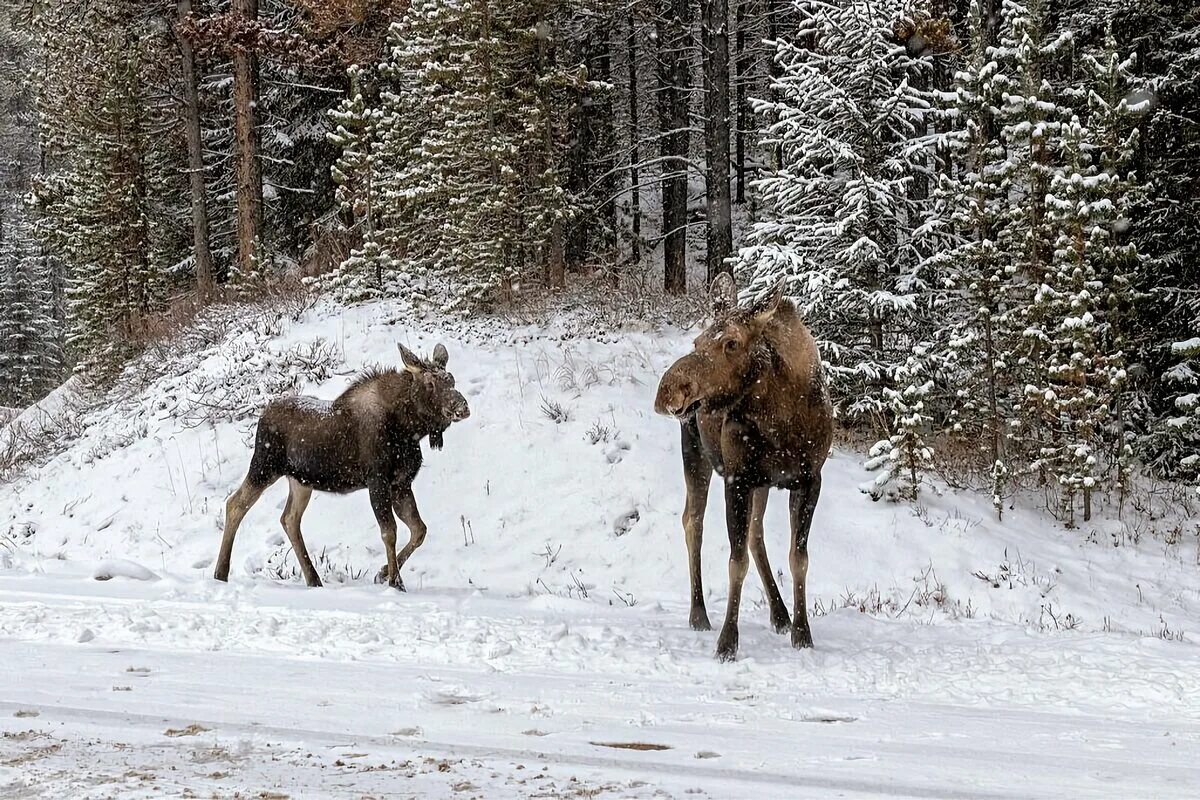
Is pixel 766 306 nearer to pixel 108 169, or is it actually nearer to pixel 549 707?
pixel 549 707

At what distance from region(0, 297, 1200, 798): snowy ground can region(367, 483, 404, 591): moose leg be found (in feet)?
0.96

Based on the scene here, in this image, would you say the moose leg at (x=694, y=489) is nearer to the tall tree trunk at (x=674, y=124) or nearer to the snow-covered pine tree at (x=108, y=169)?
the tall tree trunk at (x=674, y=124)

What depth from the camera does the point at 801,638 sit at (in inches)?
243

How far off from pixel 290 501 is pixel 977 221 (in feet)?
31.0

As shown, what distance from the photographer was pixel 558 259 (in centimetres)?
1914

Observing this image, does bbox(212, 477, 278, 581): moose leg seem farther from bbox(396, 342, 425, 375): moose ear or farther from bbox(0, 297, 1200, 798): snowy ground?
bbox(396, 342, 425, 375): moose ear

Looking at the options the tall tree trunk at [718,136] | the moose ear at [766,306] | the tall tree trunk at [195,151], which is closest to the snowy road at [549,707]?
the moose ear at [766,306]

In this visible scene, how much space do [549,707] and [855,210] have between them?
1028cm

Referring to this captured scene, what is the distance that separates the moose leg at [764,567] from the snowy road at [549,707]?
0.18 m

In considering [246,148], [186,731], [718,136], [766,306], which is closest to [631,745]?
[186,731]

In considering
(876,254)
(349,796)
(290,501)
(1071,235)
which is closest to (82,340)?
(290,501)

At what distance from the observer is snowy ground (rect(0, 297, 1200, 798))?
3496 mm

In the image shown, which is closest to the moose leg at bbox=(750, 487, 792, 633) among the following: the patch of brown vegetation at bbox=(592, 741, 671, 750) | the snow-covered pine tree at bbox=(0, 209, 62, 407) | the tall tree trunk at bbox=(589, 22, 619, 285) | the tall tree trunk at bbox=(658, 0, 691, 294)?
the patch of brown vegetation at bbox=(592, 741, 671, 750)

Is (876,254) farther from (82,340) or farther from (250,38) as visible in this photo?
(82,340)
